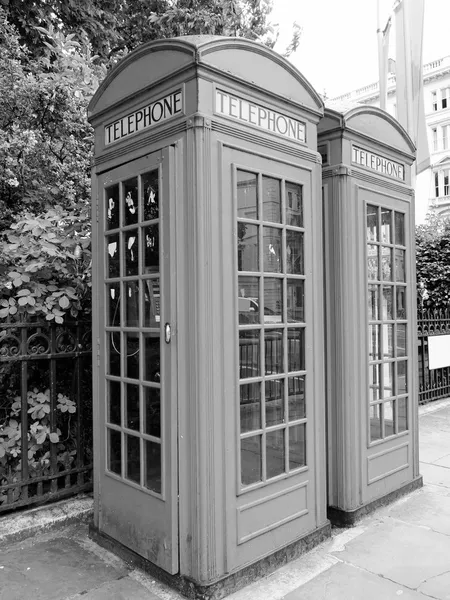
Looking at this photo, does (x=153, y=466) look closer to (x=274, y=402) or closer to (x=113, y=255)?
(x=274, y=402)

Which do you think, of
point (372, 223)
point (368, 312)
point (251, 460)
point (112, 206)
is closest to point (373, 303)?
point (368, 312)

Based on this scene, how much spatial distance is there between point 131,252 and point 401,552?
252 centimetres

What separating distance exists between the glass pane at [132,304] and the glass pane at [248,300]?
63 cm

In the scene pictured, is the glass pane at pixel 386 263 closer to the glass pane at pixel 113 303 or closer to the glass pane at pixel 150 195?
the glass pane at pixel 150 195

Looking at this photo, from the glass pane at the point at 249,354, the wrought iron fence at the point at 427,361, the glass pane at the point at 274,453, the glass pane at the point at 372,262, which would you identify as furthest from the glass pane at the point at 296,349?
the wrought iron fence at the point at 427,361

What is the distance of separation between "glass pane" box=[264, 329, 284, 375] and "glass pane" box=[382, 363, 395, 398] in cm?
128

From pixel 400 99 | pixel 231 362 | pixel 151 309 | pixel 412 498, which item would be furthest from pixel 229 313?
pixel 400 99

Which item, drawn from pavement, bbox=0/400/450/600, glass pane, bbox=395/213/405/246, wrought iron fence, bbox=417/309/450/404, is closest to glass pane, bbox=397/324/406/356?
glass pane, bbox=395/213/405/246

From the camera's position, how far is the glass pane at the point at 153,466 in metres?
2.85

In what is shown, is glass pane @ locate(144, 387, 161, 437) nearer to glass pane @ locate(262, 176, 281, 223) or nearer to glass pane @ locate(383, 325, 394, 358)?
glass pane @ locate(262, 176, 281, 223)

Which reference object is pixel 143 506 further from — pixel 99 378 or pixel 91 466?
pixel 91 466

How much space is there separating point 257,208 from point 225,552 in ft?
6.28

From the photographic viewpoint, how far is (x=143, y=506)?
9.64ft

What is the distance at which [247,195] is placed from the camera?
2.91m
